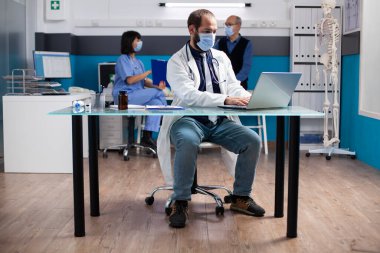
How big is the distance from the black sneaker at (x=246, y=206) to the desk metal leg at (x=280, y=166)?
3.8 inches

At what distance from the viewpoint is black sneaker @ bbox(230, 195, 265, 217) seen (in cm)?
350

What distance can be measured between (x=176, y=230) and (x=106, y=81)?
141 inches

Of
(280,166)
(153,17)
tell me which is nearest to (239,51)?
(153,17)

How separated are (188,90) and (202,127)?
24 centimetres

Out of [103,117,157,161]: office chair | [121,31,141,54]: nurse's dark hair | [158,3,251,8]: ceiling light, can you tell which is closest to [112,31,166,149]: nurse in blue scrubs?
[121,31,141,54]: nurse's dark hair

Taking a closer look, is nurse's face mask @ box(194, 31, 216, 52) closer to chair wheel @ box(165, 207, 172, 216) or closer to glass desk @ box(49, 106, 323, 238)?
glass desk @ box(49, 106, 323, 238)

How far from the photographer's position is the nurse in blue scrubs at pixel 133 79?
5621mm

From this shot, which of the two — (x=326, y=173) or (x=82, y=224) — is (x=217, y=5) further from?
(x=82, y=224)

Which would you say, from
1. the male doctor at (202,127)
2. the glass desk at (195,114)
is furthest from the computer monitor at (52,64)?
the glass desk at (195,114)

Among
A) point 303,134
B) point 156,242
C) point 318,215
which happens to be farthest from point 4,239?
point 303,134

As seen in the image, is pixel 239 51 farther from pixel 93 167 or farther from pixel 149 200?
pixel 93 167

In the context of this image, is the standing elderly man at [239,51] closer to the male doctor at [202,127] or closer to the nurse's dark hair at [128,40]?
the nurse's dark hair at [128,40]

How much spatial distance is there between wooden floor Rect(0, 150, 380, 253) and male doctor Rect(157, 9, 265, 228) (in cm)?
18

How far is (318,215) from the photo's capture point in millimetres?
3559
